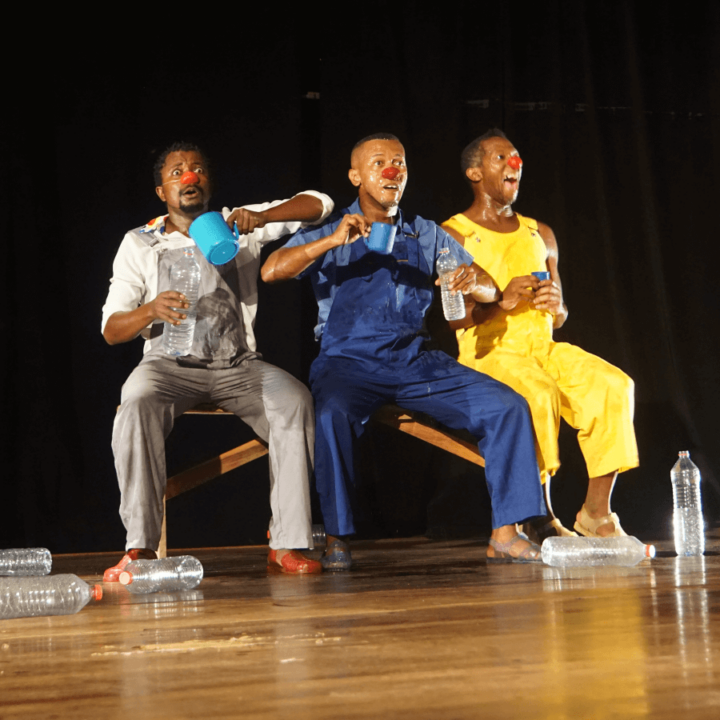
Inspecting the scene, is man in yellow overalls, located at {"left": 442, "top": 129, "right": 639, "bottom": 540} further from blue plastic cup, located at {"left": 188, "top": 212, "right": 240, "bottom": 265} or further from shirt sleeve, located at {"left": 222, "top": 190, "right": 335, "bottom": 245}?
blue plastic cup, located at {"left": 188, "top": 212, "right": 240, "bottom": 265}

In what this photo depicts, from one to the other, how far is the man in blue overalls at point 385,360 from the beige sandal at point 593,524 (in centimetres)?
42

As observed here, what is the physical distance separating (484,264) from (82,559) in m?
1.68

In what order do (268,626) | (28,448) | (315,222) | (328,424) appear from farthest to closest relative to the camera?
(28,448), (315,222), (328,424), (268,626)

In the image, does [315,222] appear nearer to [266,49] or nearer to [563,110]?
[266,49]

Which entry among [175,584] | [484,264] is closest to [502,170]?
[484,264]

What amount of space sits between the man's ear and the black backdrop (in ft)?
1.00

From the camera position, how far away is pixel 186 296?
2611 millimetres

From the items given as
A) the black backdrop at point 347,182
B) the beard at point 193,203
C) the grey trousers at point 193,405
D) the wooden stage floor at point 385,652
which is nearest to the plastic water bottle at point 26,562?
the black backdrop at point 347,182

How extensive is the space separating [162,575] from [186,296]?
0.88 m

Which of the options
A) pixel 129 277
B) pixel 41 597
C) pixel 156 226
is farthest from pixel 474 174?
pixel 41 597

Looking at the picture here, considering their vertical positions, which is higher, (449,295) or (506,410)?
(449,295)

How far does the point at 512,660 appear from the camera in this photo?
105 cm

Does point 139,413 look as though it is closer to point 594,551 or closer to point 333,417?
point 333,417

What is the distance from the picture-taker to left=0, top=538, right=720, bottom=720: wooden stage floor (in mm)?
861
